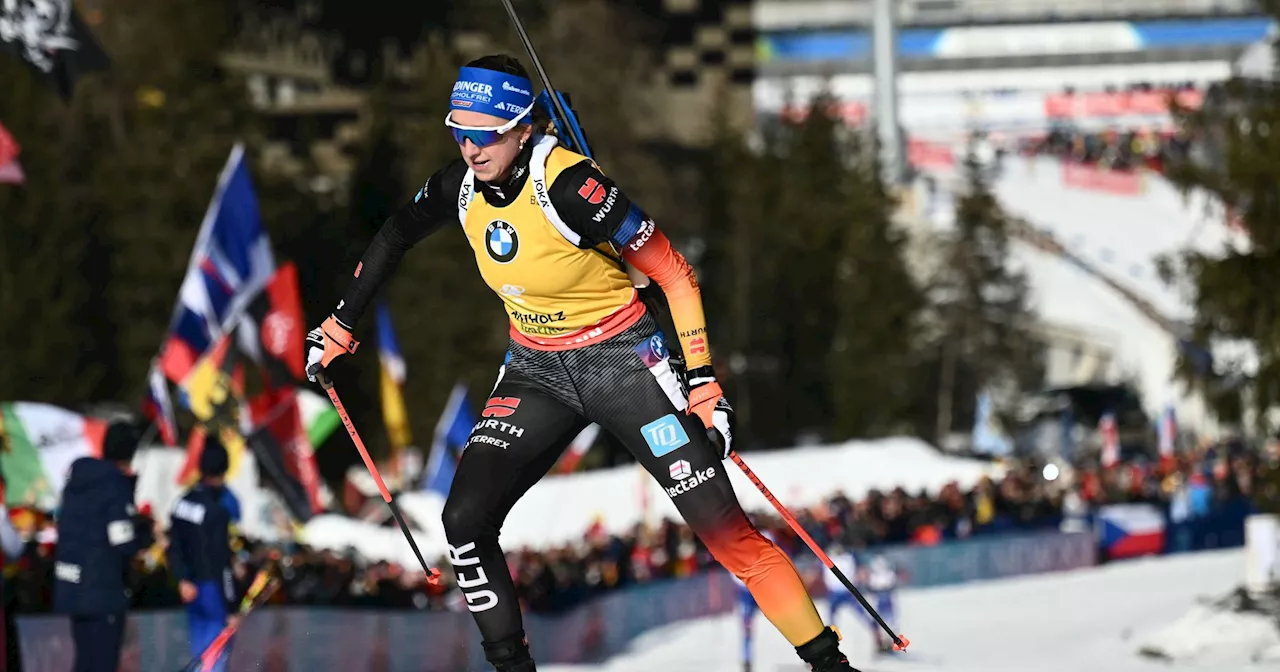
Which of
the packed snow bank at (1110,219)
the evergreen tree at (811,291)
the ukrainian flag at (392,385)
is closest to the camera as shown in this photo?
the ukrainian flag at (392,385)

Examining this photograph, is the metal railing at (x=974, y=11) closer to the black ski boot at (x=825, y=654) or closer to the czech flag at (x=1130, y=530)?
the czech flag at (x=1130, y=530)

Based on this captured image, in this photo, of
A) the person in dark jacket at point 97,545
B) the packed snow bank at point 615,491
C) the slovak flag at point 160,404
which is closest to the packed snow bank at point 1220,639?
the packed snow bank at point 615,491

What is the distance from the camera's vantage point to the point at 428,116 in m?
42.0

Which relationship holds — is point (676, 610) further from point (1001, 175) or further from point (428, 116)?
point (1001, 175)

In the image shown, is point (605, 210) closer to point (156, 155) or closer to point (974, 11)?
point (156, 155)

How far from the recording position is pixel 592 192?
21.0ft

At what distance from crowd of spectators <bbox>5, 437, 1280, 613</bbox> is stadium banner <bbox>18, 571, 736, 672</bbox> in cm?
27

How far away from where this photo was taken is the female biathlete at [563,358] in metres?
6.42

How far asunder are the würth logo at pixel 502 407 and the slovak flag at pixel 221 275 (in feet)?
33.0

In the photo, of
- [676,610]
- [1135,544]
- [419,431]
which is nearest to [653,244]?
[676,610]

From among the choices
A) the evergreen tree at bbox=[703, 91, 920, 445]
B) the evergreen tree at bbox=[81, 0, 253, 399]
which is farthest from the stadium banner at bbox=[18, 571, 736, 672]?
the evergreen tree at bbox=[703, 91, 920, 445]

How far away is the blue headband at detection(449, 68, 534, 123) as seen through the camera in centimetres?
636

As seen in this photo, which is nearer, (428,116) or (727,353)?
(428,116)

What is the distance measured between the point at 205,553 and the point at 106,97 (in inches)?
1320
